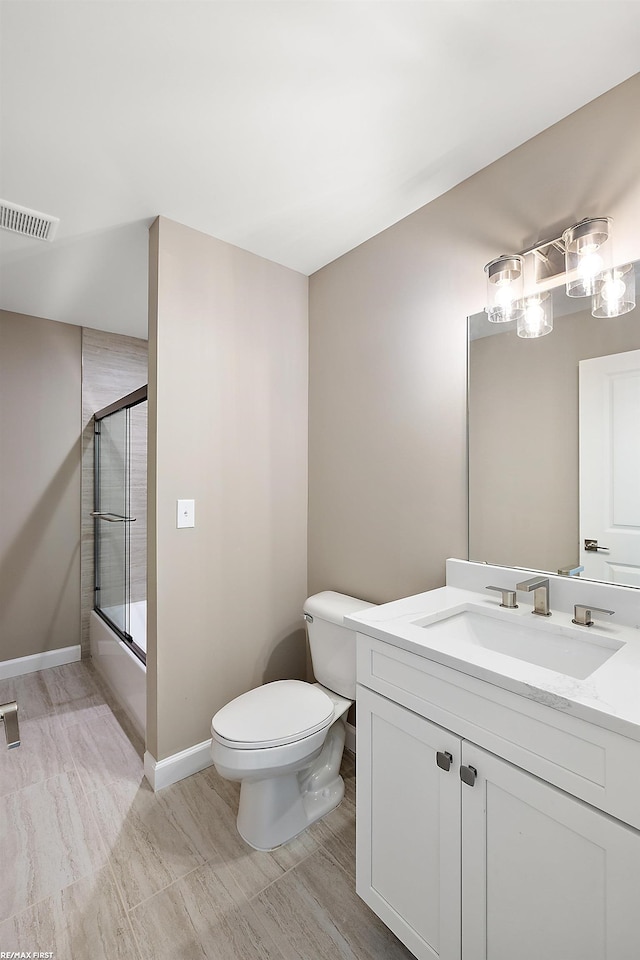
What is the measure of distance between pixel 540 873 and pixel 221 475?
1.63m

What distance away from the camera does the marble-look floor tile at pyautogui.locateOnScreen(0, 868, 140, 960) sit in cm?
119

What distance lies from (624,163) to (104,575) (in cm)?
324

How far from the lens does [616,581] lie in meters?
1.25

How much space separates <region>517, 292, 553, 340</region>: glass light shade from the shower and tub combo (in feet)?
5.41

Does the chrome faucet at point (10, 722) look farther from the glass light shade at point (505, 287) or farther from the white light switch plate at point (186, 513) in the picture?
the glass light shade at point (505, 287)

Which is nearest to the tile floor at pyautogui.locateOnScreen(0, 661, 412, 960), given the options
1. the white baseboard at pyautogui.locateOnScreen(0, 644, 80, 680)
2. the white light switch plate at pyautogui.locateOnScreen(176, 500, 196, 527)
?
the white baseboard at pyautogui.locateOnScreen(0, 644, 80, 680)

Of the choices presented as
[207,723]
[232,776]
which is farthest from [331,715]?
[207,723]

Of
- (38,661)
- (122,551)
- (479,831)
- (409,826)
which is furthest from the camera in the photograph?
(38,661)

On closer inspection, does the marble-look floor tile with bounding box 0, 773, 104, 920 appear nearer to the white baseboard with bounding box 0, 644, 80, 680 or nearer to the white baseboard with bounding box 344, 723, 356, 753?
the white baseboard with bounding box 344, 723, 356, 753

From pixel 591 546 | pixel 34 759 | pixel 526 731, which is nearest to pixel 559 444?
pixel 591 546

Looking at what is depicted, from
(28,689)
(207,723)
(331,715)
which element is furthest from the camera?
(28,689)

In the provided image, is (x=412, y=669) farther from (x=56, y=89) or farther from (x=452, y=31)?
(x=56, y=89)

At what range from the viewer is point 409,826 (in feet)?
3.56

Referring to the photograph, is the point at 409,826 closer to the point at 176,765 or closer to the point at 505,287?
the point at 176,765
